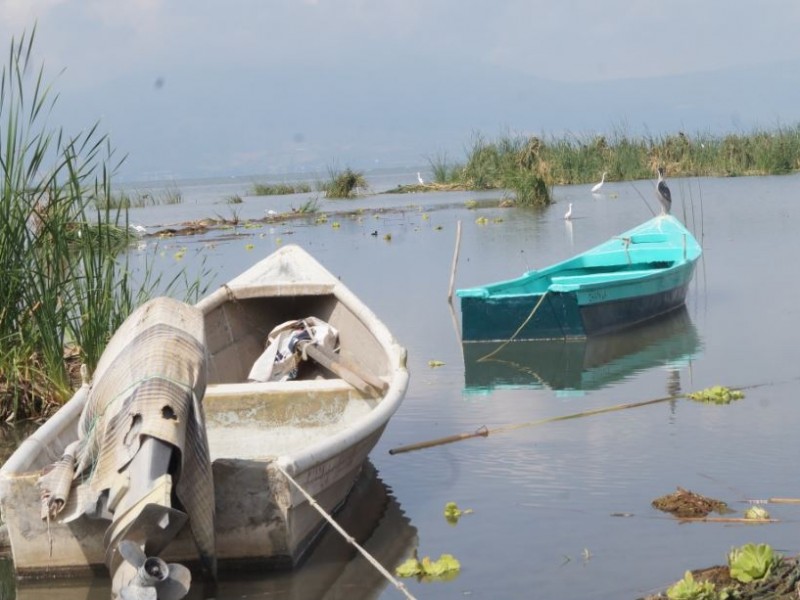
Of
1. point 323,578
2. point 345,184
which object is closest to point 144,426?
point 323,578

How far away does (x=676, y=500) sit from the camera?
6.05 m

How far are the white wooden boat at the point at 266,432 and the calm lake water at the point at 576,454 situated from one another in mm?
215

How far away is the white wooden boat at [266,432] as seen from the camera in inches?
208

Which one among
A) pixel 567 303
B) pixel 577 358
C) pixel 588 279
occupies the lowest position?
pixel 577 358

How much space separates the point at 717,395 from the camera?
835cm

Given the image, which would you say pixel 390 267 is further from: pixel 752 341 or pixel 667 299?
pixel 752 341

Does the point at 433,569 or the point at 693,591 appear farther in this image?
the point at 433,569

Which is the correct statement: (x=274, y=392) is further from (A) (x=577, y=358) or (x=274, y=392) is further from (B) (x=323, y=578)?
(A) (x=577, y=358)

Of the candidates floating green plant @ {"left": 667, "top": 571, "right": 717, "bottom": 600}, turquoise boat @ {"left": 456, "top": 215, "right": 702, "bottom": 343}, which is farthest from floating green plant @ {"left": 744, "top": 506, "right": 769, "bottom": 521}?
turquoise boat @ {"left": 456, "top": 215, "right": 702, "bottom": 343}

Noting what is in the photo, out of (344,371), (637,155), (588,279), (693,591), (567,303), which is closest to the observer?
(693,591)

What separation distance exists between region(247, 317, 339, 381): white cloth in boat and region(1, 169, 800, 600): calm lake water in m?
0.73

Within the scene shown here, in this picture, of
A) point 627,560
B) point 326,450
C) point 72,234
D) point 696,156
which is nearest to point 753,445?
point 627,560

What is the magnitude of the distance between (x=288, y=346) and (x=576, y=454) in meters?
1.92

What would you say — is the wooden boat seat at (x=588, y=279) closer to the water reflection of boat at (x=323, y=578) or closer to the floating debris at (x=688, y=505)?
the floating debris at (x=688, y=505)
